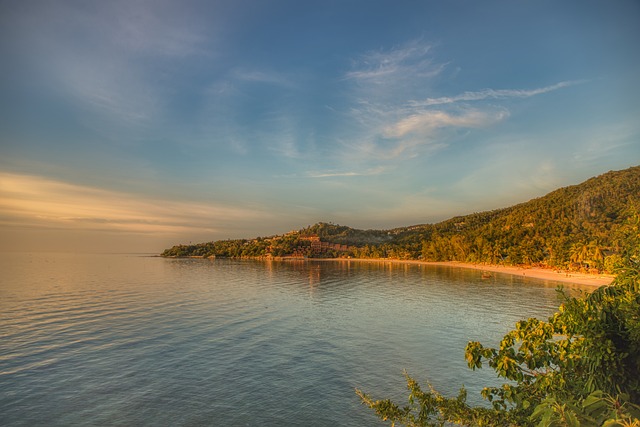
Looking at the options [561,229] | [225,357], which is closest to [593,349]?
[225,357]

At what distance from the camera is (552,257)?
12394 centimetres

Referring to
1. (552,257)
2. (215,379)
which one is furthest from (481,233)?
(215,379)

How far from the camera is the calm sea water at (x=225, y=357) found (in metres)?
21.4

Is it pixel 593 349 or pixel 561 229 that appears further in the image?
pixel 561 229

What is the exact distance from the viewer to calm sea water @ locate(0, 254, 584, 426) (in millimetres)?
21391

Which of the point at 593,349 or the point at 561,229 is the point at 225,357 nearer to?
the point at 593,349

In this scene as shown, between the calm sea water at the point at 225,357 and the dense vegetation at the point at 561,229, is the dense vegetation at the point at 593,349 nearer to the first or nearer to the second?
the calm sea water at the point at 225,357

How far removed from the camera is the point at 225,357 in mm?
31281

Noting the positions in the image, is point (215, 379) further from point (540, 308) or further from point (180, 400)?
point (540, 308)

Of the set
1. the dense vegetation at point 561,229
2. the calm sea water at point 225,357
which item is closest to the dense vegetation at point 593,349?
the calm sea water at point 225,357

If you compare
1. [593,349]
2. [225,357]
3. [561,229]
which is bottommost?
[225,357]

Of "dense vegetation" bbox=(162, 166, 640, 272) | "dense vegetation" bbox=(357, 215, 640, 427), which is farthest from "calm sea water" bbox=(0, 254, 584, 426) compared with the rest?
"dense vegetation" bbox=(162, 166, 640, 272)

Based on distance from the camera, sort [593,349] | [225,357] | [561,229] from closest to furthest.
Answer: [593,349] < [225,357] < [561,229]

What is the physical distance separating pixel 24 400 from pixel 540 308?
6413 centimetres
